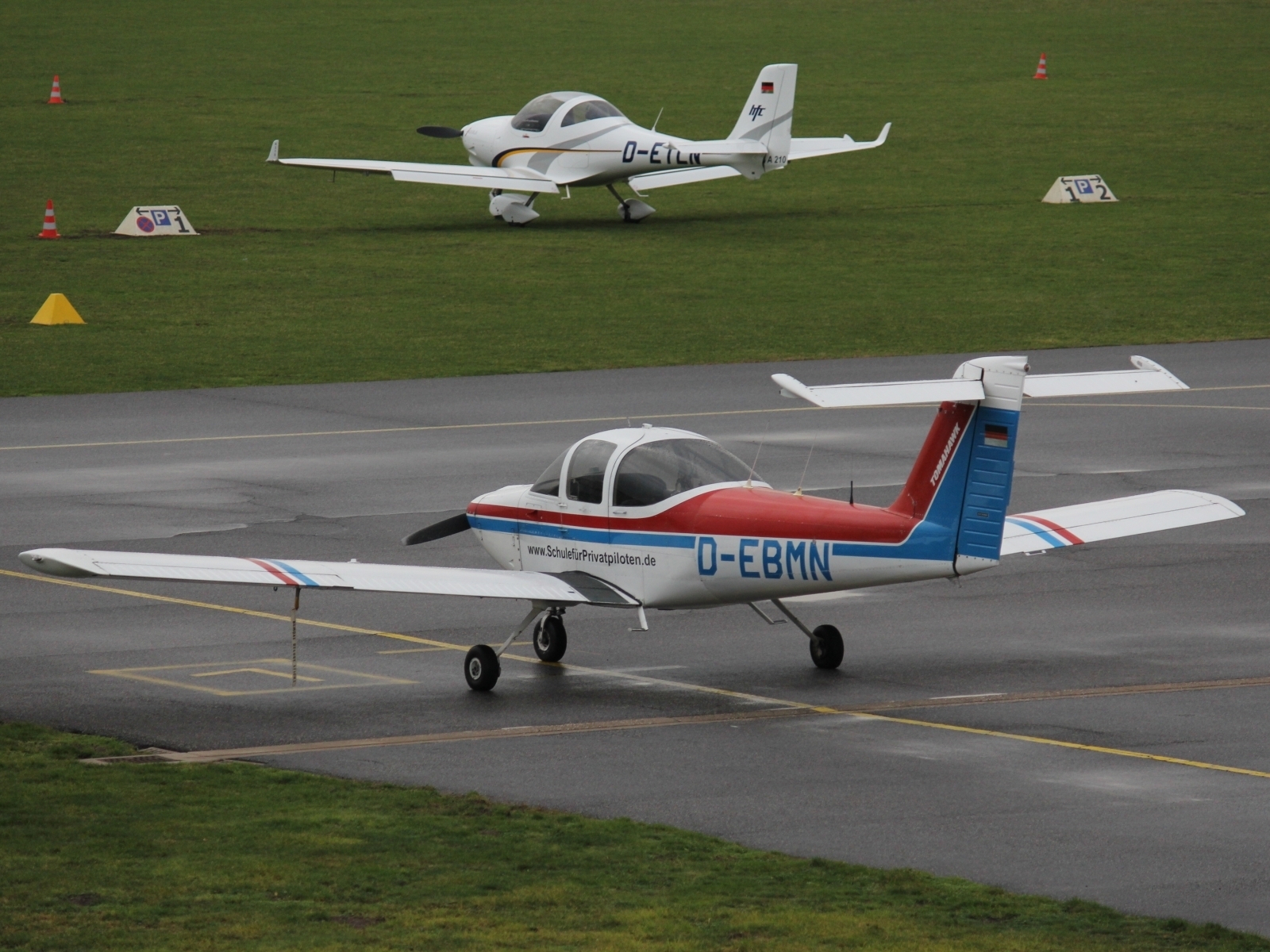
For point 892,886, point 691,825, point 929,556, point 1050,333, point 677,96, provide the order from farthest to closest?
1. point 677,96
2. point 1050,333
3. point 929,556
4. point 691,825
5. point 892,886

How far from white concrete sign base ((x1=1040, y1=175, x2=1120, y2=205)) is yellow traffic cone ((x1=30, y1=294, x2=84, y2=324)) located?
30.1 metres

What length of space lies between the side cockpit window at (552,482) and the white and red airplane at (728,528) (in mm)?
17

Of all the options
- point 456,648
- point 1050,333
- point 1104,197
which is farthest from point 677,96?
point 456,648

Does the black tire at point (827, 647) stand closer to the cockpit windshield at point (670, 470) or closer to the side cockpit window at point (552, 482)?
the cockpit windshield at point (670, 470)

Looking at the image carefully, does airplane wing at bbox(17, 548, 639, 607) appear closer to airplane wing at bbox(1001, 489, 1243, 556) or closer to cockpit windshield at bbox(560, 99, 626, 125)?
airplane wing at bbox(1001, 489, 1243, 556)

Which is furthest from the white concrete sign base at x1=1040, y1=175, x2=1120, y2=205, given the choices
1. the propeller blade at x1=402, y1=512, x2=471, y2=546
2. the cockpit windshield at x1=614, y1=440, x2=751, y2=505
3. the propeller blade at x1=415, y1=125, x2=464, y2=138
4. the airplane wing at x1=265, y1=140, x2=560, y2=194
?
the cockpit windshield at x1=614, y1=440, x2=751, y2=505

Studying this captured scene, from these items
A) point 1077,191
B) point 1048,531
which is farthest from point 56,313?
point 1077,191

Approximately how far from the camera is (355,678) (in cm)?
1789

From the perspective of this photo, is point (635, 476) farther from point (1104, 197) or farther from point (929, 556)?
point (1104, 197)

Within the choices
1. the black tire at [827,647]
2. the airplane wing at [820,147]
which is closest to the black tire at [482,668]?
the black tire at [827,647]

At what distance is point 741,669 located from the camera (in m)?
18.2

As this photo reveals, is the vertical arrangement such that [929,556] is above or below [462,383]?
below

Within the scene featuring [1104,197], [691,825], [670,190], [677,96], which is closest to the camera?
[691,825]

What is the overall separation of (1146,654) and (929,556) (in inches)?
134
